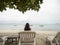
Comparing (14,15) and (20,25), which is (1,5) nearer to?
(14,15)

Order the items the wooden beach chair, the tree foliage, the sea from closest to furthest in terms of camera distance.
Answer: the tree foliage
the wooden beach chair
the sea

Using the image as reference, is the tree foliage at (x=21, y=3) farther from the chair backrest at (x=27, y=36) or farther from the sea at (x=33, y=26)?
the sea at (x=33, y=26)

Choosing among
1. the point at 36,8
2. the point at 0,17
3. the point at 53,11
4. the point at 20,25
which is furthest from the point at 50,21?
the point at 36,8

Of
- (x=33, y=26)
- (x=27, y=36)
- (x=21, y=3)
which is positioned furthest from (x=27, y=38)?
(x=33, y=26)

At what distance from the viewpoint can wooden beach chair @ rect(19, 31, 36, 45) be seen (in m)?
4.45

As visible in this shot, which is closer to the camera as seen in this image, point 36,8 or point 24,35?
point 36,8

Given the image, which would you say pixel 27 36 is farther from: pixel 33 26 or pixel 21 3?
pixel 33 26

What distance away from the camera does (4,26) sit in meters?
9.47

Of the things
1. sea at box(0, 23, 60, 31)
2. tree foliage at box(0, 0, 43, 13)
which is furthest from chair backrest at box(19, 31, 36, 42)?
sea at box(0, 23, 60, 31)

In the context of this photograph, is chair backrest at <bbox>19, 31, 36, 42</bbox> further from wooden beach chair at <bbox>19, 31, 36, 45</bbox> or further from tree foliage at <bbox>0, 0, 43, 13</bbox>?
tree foliage at <bbox>0, 0, 43, 13</bbox>

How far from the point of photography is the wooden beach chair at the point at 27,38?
4.45 m

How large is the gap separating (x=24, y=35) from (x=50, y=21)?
14.3 ft

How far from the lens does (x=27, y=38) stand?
4461 millimetres

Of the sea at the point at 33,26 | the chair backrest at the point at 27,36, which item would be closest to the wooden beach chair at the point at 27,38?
the chair backrest at the point at 27,36
